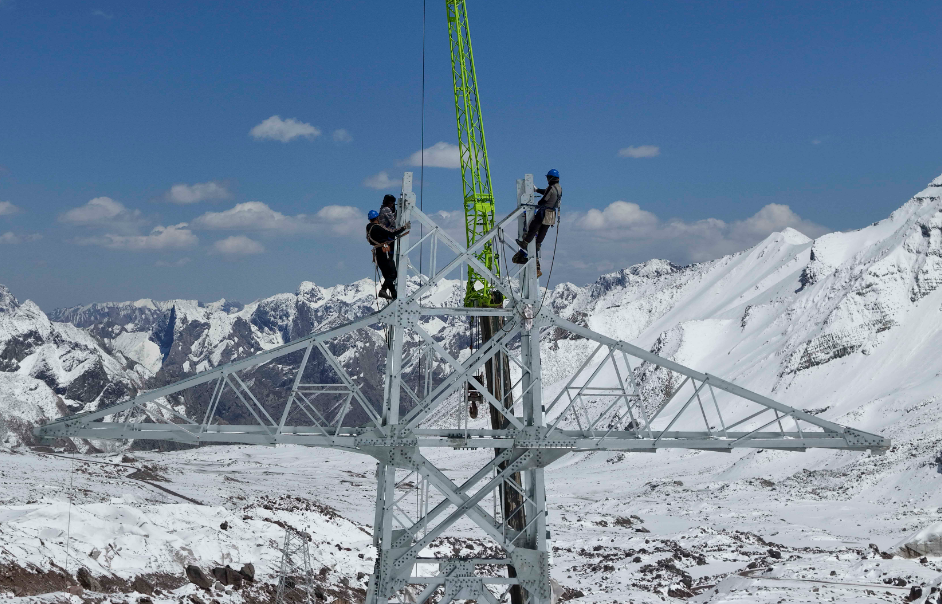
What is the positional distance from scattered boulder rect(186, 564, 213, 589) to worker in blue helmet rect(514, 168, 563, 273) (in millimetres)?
17414

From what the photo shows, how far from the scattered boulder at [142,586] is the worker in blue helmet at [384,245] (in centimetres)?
1336

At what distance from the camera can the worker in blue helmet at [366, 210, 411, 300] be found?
1880 cm

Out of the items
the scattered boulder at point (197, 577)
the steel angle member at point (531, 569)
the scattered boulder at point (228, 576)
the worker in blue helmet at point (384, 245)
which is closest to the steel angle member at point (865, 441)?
the steel angle member at point (531, 569)

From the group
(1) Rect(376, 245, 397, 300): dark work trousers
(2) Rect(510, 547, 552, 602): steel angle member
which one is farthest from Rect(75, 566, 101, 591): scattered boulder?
(2) Rect(510, 547, 552, 602): steel angle member

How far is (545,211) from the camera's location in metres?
19.0

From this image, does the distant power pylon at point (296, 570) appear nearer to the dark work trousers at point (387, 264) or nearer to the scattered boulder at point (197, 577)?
the scattered boulder at point (197, 577)

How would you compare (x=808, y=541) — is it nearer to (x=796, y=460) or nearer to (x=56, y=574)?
(x=796, y=460)

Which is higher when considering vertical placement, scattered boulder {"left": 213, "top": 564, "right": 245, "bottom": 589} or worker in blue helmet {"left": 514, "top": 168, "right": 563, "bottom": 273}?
worker in blue helmet {"left": 514, "top": 168, "right": 563, "bottom": 273}

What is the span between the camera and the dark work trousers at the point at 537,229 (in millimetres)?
19094

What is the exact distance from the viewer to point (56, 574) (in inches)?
920

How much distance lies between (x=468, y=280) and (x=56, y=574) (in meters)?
21.5

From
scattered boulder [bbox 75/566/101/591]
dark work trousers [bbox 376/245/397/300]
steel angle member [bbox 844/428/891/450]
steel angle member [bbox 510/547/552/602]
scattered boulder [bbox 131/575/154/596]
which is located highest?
dark work trousers [bbox 376/245/397/300]

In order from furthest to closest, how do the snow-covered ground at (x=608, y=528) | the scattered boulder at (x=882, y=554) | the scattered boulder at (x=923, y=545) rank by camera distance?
the scattered boulder at (x=923, y=545), the scattered boulder at (x=882, y=554), the snow-covered ground at (x=608, y=528)

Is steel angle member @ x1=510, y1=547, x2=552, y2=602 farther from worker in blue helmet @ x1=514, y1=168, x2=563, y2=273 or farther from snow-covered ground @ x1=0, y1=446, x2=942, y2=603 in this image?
snow-covered ground @ x1=0, y1=446, x2=942, y2=603
